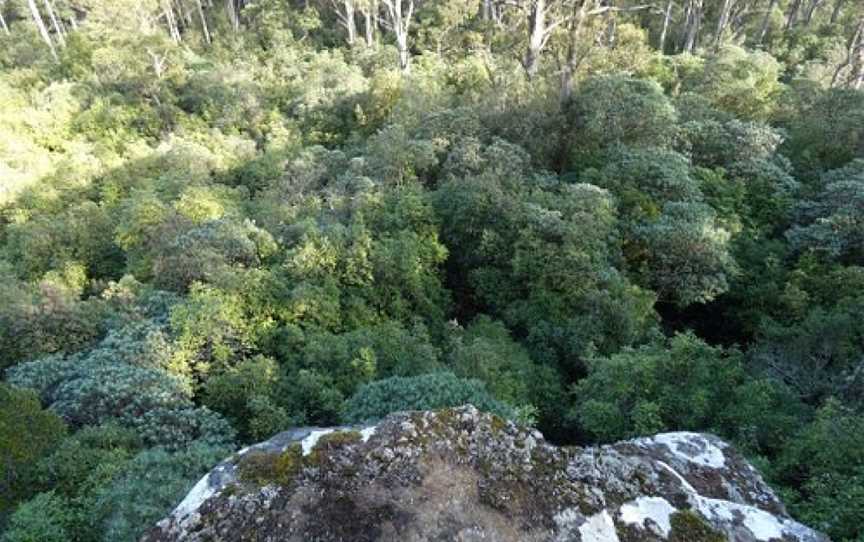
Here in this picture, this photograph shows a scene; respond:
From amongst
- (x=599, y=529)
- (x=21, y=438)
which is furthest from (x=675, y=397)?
(x=21, y=438)

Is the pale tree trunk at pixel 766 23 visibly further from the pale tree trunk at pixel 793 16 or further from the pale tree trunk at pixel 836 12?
the pale tree trunk at pixel 836 12

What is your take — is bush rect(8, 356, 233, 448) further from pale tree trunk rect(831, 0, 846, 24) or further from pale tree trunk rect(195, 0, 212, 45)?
pale tree trunk rect(831, 0, 846, 24)

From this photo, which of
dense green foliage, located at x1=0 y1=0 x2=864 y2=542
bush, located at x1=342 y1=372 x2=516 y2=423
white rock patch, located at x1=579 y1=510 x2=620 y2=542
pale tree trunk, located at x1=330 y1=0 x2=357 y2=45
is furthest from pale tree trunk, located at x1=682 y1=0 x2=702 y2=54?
white rock patch, located at x1=579 y1=510 x2=620 y2=542

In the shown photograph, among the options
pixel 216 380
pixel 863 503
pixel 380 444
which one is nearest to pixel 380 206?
pixel 216 380

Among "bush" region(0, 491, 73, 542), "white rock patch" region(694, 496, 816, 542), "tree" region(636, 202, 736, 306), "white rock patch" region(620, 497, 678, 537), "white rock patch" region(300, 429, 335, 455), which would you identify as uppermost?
"white rock patch" region(300, 429, 335, 455)

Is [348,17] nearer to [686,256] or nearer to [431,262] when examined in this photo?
[431,262]

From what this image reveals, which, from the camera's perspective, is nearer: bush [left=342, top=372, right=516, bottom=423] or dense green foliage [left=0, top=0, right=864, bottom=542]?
bush [left=342, top=372, right=516, bottom=423]
